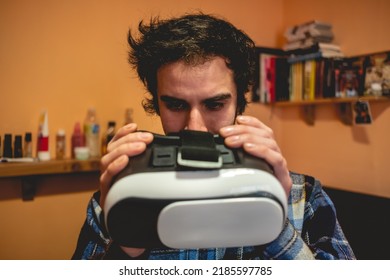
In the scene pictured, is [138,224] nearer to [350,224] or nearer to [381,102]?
[350,224]

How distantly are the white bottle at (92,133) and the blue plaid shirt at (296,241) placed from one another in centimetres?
91

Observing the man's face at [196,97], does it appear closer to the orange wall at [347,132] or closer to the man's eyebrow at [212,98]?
the man's eyebrow at [212,98]

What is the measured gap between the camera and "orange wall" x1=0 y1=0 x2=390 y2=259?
1451 millimetres

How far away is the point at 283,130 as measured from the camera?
219 centimetres

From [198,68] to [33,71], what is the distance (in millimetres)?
1060

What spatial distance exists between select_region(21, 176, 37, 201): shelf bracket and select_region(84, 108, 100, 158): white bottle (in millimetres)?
270

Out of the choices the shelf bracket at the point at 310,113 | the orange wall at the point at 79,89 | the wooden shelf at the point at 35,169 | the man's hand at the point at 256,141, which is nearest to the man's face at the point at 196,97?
the man's hand at the point at 256,141

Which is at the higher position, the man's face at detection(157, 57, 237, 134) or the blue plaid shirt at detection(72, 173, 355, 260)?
the man's face at detection(157, 57, 237, 134)

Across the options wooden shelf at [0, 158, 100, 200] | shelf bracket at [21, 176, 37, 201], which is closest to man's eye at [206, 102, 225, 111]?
wooden shelf at [0, 158, 100, 200]

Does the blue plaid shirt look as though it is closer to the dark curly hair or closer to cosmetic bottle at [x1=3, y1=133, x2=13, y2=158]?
the dark curly hair

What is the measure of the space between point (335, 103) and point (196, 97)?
1.40 meters

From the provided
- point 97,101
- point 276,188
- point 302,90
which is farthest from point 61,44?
point 276,188

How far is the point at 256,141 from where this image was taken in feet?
1.42
